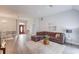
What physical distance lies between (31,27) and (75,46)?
2.43ft

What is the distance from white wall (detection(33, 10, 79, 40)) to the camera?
194 cm

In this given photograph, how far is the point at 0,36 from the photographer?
75.0 inches

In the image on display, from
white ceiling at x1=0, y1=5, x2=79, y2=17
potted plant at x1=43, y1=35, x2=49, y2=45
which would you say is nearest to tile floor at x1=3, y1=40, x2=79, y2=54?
potted plant at x1=43, y1=35, x2=49, y2=45

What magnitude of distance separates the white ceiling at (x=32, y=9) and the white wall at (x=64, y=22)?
0.21 feet

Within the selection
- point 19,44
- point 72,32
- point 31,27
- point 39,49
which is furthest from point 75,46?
point 19,44

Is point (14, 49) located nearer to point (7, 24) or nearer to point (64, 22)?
point (7, 24)

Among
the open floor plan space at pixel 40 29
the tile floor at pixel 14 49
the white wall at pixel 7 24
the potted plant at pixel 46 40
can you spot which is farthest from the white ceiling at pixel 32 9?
the tile floor at pixel 14 49

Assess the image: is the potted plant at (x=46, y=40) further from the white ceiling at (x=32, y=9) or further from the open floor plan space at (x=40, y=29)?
the white ceiling at (x=32, y=9)

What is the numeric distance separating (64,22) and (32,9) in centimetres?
54

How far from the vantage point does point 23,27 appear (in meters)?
1.94

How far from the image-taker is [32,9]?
1.94 meters

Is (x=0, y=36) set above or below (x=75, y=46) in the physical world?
above
